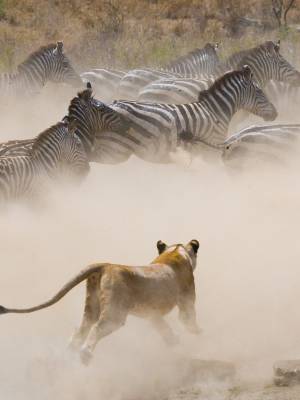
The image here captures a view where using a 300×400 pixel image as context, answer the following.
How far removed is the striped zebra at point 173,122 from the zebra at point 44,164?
1004 millimetres

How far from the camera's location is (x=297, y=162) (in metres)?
16.7

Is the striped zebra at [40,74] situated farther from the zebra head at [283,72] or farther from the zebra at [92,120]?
the zebra at [92,120]

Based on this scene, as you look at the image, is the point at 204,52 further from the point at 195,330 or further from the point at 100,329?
the point at 100,329

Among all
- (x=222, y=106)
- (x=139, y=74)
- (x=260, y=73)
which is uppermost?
(x=139, y=74)

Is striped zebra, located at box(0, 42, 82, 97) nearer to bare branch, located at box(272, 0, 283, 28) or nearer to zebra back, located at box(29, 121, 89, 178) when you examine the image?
zebra back, located at box(29, 121, 89, 178)

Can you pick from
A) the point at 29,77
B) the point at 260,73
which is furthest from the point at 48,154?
the point at 29,77

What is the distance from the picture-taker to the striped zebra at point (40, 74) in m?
24.0

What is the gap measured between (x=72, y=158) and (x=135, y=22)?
24.0 m

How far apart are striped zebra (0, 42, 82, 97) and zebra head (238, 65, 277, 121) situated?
5.28 m

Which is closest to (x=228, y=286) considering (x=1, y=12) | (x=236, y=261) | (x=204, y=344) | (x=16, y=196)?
(x=236, y=261)

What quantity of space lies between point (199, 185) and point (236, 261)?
4134 mm

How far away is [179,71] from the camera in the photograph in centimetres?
2561

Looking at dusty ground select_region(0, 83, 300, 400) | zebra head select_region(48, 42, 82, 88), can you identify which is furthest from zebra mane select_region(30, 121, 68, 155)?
zebra head select_region(48, 42, 82, 88)

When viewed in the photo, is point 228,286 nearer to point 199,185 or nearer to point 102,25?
point 199,185
